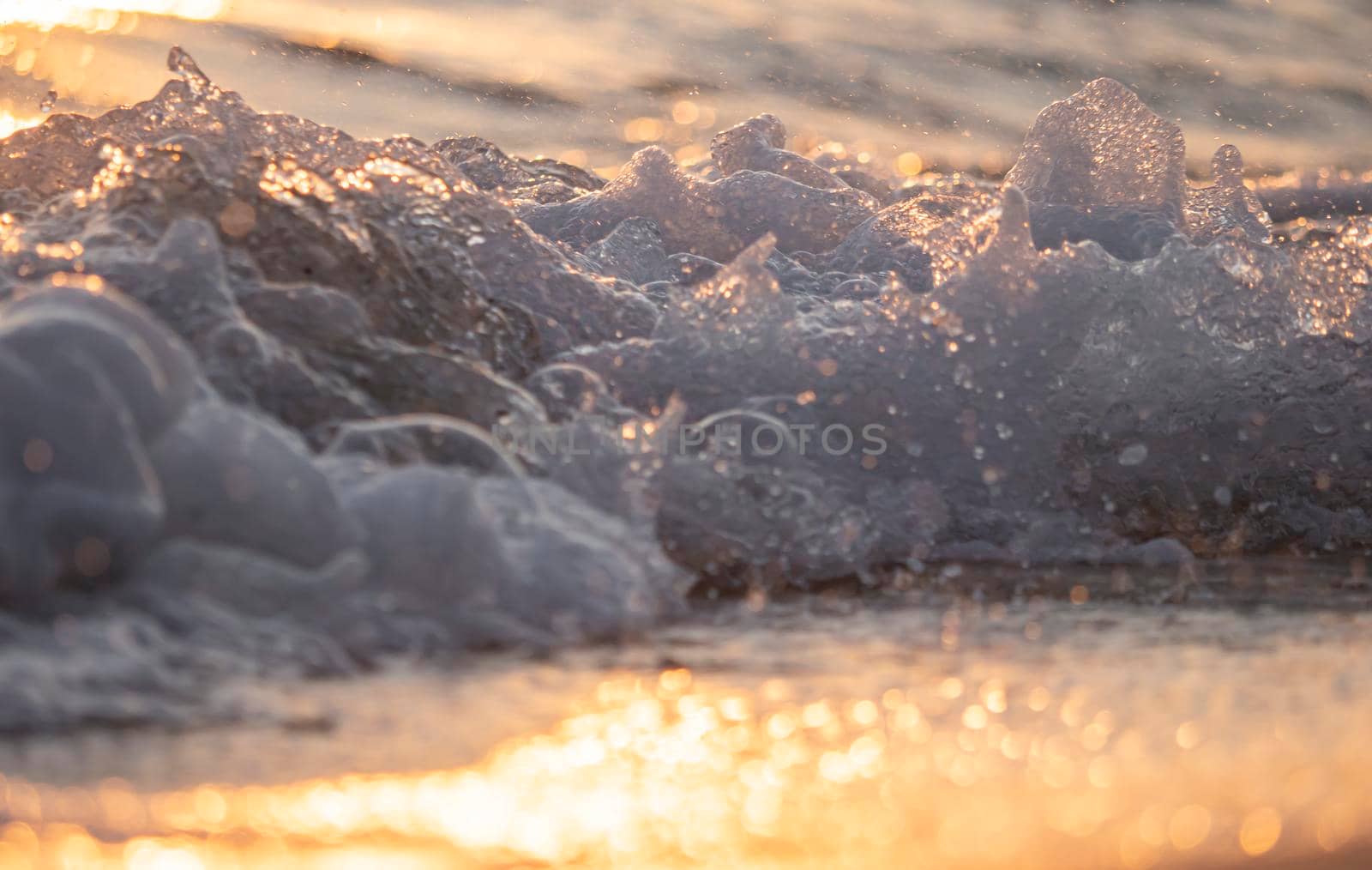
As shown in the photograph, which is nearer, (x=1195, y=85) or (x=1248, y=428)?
(x=1248, y=428)

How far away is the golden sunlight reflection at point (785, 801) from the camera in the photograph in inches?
32.0

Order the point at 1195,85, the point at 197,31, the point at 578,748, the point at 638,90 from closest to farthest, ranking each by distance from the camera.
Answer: the point at 578,748
the point at 197,31
the point at 638,90
the point at 1195,85

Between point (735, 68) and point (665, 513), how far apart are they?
4.04 m

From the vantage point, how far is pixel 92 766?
0.90m

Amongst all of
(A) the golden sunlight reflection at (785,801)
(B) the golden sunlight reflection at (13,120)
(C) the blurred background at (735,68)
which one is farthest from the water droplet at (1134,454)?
(C) the blurred background at (735,68)

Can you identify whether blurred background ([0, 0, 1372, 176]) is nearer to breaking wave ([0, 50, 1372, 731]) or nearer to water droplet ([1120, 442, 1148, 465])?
breaking wave ([0, 50, 1372, 731])

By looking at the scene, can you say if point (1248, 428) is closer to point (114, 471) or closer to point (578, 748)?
point (578, 748)

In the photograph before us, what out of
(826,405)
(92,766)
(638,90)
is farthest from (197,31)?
(92,766)

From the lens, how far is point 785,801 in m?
0.89

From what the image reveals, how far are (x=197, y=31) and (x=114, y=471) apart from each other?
3.77 metres

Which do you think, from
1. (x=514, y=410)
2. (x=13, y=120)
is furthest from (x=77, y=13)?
(x=514, y=410)

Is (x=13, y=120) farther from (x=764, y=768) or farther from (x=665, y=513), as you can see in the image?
(x=764, y=768)

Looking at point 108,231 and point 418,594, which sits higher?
point 108,231

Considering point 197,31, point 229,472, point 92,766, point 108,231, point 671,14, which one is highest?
point 671,14
